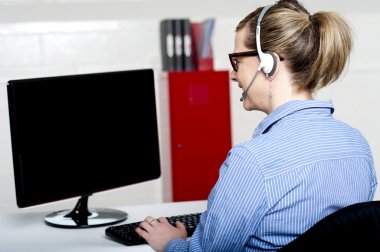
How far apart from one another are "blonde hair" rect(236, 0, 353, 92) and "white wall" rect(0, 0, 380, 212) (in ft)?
6.69

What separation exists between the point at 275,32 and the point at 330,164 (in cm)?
34

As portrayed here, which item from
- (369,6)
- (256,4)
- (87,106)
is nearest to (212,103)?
(256,4)

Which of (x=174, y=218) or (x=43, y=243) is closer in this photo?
(x=43, y=243)

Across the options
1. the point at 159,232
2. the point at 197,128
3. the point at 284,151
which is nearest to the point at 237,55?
the point at 284,151

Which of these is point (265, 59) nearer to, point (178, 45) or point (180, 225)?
point (180, 225)

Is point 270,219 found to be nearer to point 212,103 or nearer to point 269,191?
point 269,191

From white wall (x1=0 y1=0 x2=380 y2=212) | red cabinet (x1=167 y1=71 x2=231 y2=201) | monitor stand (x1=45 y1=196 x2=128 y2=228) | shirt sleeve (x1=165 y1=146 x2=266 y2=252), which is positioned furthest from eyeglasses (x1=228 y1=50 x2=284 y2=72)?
white wall (x1=0 y1=0 x2=380 y2=212)

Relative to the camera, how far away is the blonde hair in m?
1.64

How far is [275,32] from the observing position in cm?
165

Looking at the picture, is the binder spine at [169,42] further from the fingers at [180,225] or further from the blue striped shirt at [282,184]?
the blue striped shirt at [282,184]

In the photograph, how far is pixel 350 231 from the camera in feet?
4.32

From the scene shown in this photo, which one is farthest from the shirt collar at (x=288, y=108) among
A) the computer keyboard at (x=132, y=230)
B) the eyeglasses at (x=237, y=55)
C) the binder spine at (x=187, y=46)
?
the binder spine at (x=187, y=46)

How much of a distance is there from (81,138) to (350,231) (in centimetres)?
98

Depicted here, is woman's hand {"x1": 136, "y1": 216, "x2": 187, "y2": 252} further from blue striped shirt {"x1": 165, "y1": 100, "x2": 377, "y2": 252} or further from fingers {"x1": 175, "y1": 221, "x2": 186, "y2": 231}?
blue striped shirt {"x1": 165, "y1": 100, "x2": 377, "y2": 252}
